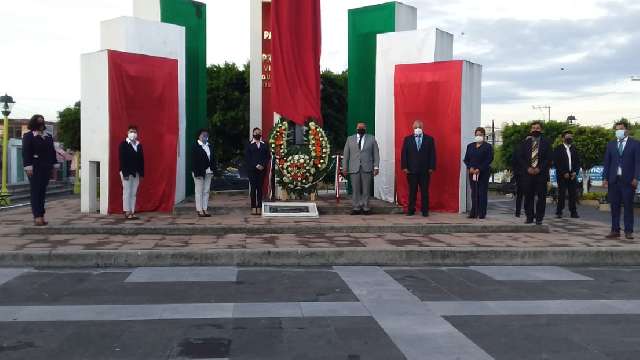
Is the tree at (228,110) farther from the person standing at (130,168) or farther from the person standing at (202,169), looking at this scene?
the person standing at (130,168)

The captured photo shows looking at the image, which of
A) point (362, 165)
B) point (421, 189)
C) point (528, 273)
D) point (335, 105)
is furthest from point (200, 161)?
point (335, 105)

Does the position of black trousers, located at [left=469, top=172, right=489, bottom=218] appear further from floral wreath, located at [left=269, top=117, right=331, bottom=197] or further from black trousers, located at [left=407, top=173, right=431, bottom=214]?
floral wreath, located at [left=269, top=117, right=331, bottom=197]

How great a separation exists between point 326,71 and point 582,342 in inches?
1282

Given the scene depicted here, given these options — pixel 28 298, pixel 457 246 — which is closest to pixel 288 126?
pixel 457 246

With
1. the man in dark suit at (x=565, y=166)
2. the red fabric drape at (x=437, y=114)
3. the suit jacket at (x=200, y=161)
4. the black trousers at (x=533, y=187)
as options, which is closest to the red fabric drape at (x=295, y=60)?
the red fabric drape at (x=437, y=114)

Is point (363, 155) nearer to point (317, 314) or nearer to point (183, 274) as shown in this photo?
point (183, 274)

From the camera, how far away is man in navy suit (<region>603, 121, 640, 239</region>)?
1014 centimetres

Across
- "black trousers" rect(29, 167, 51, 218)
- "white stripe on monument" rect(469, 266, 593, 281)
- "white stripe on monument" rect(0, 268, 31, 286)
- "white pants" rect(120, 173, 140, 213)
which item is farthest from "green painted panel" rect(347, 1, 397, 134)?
"white stripe on monument" rect(0, 268, 31, 286)

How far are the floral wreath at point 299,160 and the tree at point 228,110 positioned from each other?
19.0 m

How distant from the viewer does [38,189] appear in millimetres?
10844

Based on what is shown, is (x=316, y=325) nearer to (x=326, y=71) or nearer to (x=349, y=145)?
(x=349, y=145)

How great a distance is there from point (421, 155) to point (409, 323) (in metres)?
7.60

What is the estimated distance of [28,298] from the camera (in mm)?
6410

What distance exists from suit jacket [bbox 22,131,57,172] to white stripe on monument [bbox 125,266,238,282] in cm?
388
